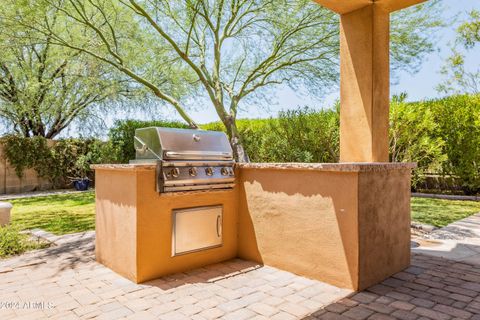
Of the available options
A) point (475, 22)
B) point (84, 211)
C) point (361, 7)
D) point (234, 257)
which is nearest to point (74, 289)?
point (234, 257)

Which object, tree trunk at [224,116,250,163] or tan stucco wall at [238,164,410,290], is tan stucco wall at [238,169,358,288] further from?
tree trunk at [224,116,250,163]

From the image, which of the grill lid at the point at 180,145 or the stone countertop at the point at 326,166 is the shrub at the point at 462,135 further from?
the grill lid at the point at 180,145

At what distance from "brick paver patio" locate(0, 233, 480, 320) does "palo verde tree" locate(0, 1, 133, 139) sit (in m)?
7.82

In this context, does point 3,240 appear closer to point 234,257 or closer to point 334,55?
point 234,257

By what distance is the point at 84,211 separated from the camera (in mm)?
7723

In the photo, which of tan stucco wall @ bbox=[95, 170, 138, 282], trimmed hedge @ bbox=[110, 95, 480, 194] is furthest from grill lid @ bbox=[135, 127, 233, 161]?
trimmed hedge @ bbox=[110, 95, 480, 194]

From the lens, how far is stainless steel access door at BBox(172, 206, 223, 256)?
3.50m

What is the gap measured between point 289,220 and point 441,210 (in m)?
5.92

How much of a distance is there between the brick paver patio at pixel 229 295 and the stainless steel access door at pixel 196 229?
0.27 m

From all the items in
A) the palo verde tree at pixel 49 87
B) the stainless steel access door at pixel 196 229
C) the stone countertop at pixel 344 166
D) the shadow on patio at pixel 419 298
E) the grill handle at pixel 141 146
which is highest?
the palo verde tree at pixel 49 87

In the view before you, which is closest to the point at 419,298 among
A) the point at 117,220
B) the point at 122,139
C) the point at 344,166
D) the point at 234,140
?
the point at 344,166

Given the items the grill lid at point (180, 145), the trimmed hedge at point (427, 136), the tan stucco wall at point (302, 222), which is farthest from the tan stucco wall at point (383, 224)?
the trimmed hedge at point (427, 136)

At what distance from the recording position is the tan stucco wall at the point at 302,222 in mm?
3072

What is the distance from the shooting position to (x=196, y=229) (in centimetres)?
368
